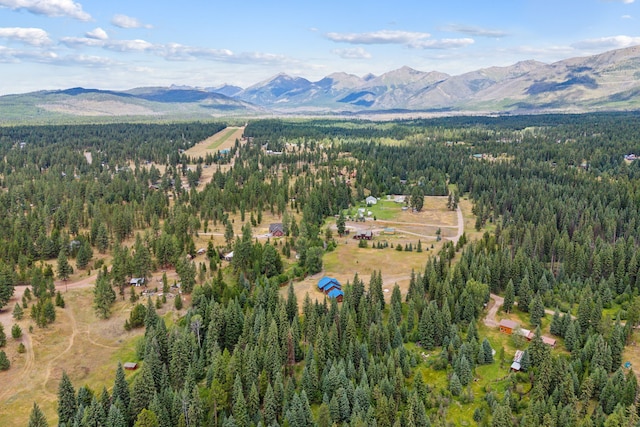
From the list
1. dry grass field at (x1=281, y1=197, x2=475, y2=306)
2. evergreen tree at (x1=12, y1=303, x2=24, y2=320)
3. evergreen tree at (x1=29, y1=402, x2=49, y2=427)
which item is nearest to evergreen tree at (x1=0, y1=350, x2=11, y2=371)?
evergreen tree at (x1=12, y1=303, x2=24, y2=320)

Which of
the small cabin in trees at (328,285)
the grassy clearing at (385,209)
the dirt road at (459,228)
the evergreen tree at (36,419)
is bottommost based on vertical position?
the dirt road at (459,228)

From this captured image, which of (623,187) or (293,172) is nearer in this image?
(623,187)

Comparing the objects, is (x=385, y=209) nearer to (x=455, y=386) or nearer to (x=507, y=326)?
(x=507, y=326)

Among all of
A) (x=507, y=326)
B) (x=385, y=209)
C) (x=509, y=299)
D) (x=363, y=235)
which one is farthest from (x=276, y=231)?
(x=507, y=326)

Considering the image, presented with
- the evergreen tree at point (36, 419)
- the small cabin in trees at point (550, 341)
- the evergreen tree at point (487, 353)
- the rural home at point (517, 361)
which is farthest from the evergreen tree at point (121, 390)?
the small cabin in trees at point (550, 341)

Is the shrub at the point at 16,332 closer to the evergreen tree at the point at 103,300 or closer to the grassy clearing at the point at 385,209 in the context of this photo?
the evergreen tree at the point at 103,300

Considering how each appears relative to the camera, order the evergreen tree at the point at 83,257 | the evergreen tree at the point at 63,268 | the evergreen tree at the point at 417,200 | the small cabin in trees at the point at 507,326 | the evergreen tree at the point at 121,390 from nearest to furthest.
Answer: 1. the evergreen tree at the point at 121,390
2. the small cabin in trees at the point at 507,326
3. the evergreen tree at the point at 63,268
4. the evergreen tree at the point at 83,257
5. the evergreen tree at the point at 417,200

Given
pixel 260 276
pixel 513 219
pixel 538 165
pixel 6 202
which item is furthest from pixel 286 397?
pixel 538 165

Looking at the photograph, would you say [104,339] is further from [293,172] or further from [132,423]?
[293,172]
